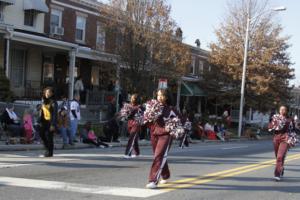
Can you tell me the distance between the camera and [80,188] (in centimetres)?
898

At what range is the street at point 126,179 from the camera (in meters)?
8.67

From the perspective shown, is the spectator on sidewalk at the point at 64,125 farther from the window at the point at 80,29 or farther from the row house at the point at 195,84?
the row house at the point at 195,84

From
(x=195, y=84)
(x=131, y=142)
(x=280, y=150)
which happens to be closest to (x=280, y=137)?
(x=280, y=150)

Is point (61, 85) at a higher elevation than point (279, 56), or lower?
lower

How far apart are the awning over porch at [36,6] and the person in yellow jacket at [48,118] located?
13483mm

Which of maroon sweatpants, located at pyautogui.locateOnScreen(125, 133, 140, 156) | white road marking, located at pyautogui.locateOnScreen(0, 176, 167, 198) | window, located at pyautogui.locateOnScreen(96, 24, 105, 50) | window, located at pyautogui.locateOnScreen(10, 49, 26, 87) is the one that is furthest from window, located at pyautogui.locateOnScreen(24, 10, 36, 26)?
white road marking, located at pyautogui.locateOnScreen(0, 176, 167, 198)

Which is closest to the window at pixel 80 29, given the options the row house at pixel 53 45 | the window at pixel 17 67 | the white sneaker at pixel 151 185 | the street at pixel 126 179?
the row house at pixel 53 45

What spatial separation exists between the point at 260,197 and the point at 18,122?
1105 cm

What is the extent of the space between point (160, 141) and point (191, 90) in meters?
31.4

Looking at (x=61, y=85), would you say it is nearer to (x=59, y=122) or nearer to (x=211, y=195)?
(x=59, y=122)

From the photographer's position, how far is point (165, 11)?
26109 mm

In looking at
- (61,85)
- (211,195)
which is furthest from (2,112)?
(211,195)

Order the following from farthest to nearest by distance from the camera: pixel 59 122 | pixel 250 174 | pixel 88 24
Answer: pixel 88 24
pixel 59 122
pixel 250 174

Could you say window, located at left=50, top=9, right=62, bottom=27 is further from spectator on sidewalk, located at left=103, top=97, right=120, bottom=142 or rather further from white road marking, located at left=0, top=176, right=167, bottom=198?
white road marking, located at left=0, top=176, right=167, bottom=198
